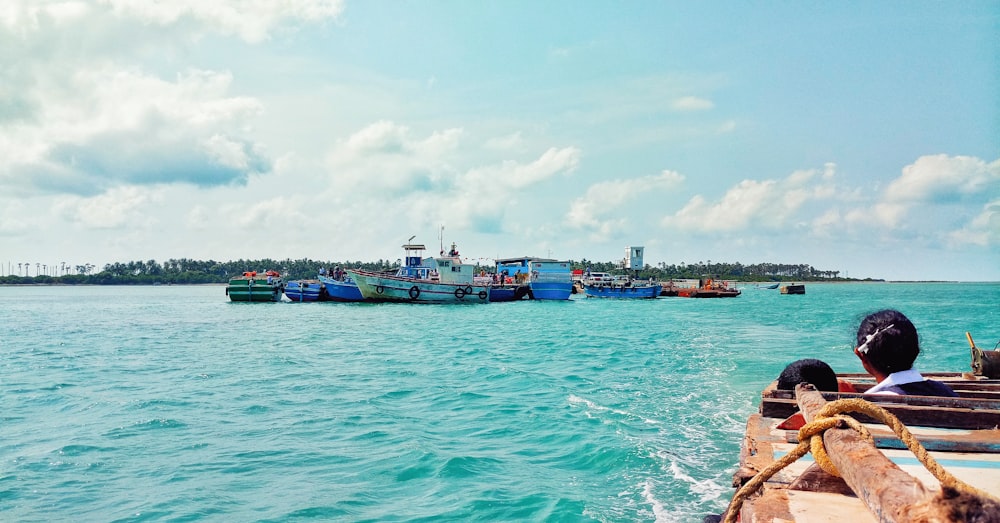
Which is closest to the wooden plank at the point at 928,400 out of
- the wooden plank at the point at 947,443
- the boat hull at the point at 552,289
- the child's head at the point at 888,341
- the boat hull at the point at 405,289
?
the child's head at the point at 888,341

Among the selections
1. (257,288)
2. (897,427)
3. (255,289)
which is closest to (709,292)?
(257,288)

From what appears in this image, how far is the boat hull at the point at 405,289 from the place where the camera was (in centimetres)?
5431

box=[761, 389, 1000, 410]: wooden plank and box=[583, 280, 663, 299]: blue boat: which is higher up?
box=[761, 389, 1000, 410]: wooden plank

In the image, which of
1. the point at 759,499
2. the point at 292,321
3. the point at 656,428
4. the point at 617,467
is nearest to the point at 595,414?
the point at 656,428

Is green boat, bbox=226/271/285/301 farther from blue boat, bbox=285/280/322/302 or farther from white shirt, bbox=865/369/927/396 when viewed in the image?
white shirt, bbox=865/369/927/396

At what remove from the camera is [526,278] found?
7412 centimetres

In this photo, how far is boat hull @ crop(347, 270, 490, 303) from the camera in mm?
54312

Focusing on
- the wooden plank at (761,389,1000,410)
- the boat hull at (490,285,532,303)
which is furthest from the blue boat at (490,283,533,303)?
the wooden plank at (761,389,1000,410)

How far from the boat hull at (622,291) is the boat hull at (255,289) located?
Result: 3726 cm

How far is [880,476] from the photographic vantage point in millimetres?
1962

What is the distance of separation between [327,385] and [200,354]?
30.7ft

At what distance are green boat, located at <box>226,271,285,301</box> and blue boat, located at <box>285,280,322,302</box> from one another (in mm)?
1403

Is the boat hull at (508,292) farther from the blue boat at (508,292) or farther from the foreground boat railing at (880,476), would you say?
the foreground boat railing at (880,476)

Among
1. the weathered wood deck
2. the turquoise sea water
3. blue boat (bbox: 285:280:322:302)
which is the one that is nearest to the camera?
the weathered wood deck
